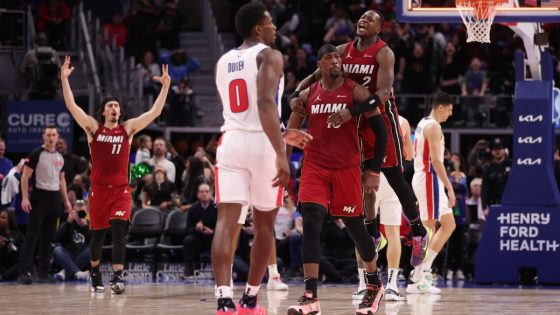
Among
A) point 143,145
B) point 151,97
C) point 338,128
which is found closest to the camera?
point 338,128

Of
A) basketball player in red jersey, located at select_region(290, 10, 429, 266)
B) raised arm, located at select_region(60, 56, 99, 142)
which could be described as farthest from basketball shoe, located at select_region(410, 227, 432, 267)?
raised arm, located at select_region(60, 56, 99, 142)

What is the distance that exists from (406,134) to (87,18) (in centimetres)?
1184

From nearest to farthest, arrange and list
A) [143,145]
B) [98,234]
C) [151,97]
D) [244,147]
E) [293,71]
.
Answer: [244,147]
[98,234]
[143,145]
[151,97]
[293,71]

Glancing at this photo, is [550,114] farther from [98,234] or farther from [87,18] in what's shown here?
[87,18]

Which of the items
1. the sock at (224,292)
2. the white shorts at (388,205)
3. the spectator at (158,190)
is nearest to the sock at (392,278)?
the white shorts at (388,205)

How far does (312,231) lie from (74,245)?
329 inches

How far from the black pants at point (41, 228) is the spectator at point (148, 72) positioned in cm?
582

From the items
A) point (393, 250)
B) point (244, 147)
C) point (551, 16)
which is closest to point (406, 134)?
point (393, 250)

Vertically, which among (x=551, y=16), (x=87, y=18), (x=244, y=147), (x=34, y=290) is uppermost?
(x=87, y=18)

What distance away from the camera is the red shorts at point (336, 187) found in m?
9.92

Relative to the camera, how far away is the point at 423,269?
45.7ft

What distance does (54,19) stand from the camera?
2298cm

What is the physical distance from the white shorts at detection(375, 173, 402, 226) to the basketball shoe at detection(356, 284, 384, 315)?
2703 millimetres

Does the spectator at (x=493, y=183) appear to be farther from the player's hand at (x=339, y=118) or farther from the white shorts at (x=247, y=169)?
the white shorts at (x=247, y=169)
